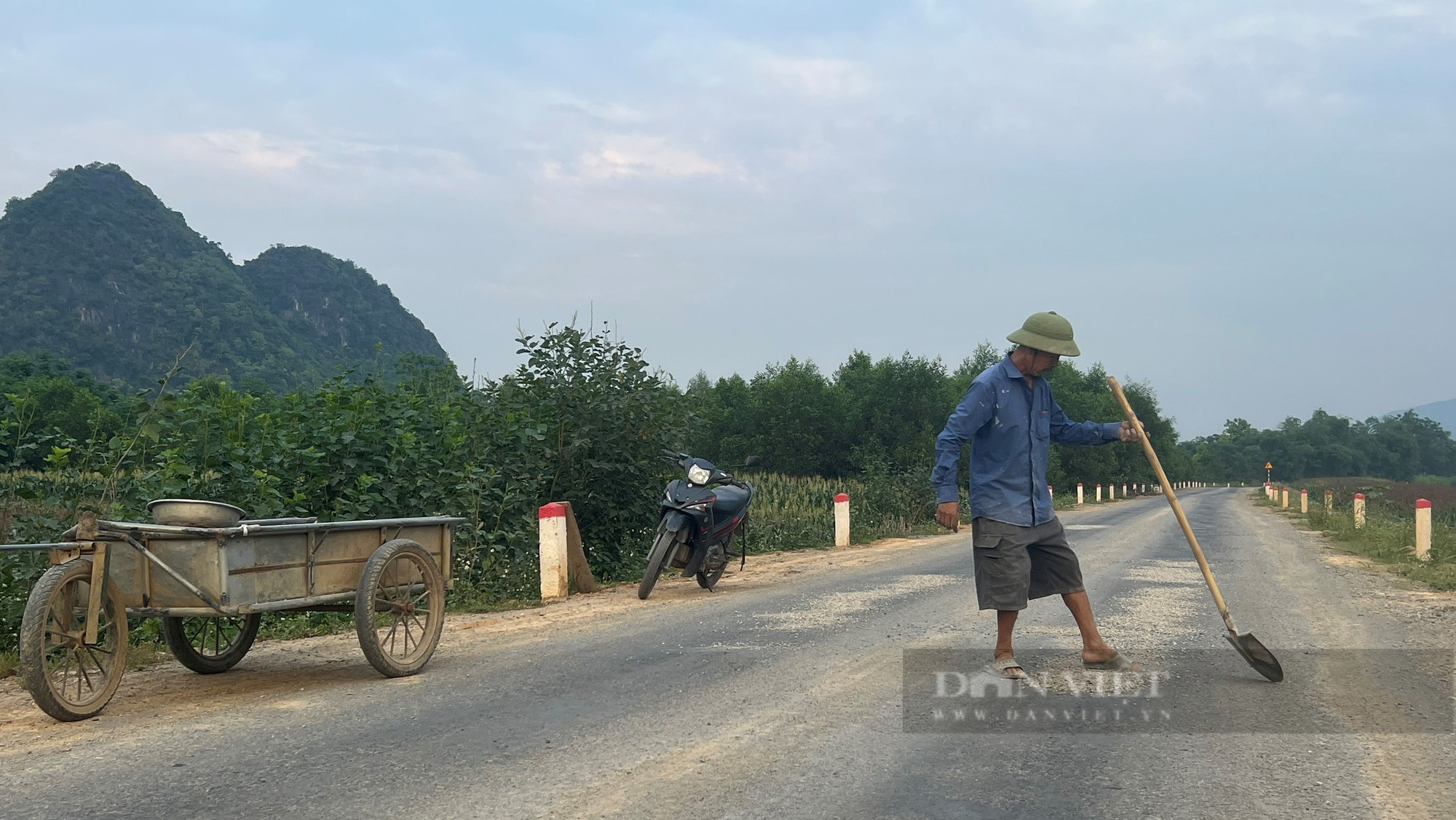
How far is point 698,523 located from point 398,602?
4.42 m

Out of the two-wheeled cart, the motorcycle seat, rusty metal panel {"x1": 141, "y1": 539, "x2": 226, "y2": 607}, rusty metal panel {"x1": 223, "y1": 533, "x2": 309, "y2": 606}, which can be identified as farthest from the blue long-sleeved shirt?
the motorcycle seat

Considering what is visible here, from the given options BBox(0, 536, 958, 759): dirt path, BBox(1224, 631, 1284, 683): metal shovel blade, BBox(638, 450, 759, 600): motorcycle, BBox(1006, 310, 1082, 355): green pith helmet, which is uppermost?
BBox(1006, 310, 1082, 355): green pith helmet

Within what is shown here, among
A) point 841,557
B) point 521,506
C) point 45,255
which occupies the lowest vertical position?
point 841,557

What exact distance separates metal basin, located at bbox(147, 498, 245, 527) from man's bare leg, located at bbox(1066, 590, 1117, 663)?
432 centimetres

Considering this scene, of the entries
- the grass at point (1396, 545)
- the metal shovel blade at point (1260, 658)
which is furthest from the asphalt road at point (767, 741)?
the grass at point (1396, 545)

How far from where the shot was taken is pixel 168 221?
118m

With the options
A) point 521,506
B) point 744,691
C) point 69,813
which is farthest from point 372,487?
point 69,813

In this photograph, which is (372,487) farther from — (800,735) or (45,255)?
(45,255)

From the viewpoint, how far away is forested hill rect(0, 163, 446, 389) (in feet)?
298

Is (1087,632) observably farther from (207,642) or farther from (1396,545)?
(1396,545)

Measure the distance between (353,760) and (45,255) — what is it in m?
125

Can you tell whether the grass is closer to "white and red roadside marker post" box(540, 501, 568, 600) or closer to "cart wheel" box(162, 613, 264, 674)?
"white and red roadside marker post" box(540, 501, 568, 600)

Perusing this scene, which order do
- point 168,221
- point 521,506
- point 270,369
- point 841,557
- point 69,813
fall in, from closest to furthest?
point 69,813
point 521,506
point 841,557
point 270,369
point 168,221

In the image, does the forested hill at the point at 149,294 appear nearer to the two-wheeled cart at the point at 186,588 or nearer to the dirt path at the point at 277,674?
the dirt path at the point at 277,674
